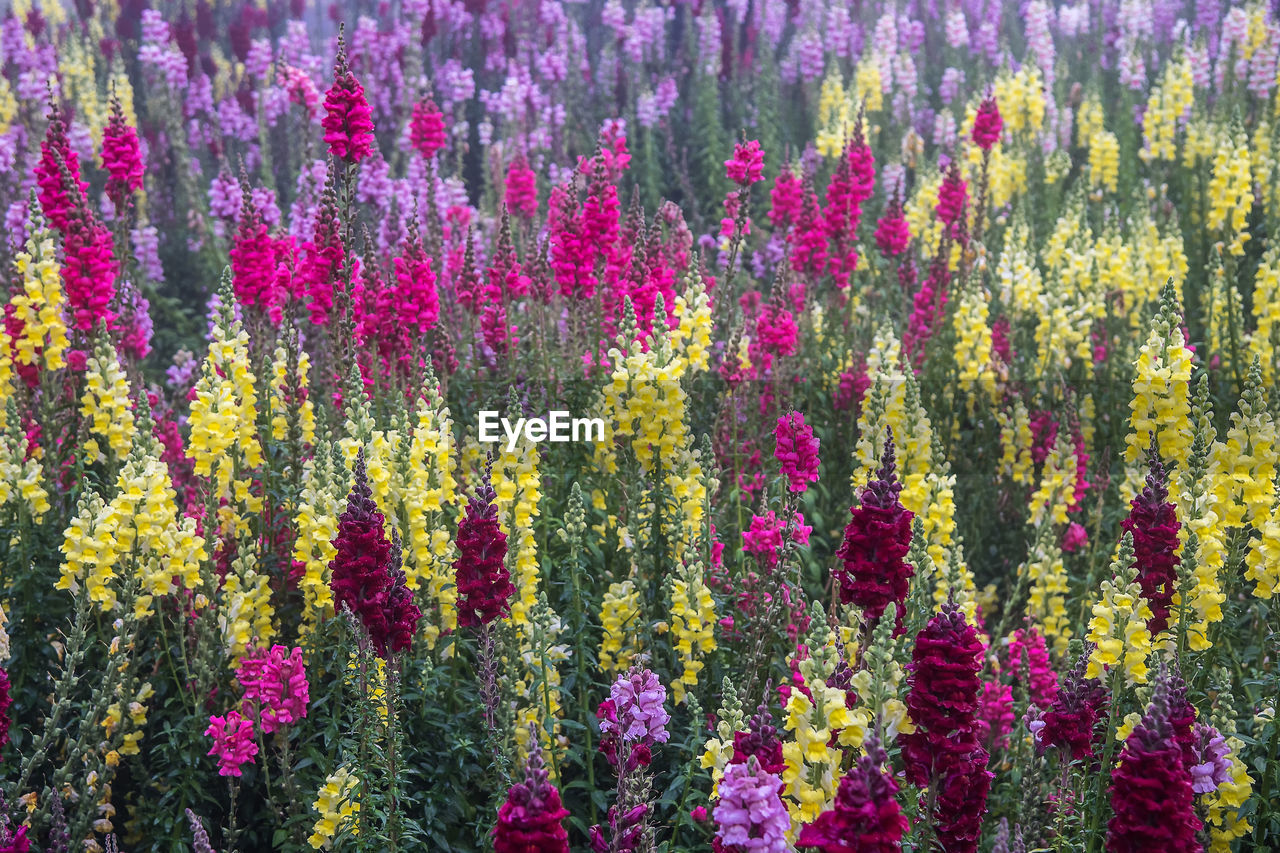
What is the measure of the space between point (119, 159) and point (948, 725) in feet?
21.3

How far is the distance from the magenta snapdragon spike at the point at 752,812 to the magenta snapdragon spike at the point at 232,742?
2245mm

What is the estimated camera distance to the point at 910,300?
33.7ft

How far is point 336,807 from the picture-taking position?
4.58 m

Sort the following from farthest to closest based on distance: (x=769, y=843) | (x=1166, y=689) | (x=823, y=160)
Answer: (x=823, y=160)
(x=1166, y=689)
(x=769, y=843)

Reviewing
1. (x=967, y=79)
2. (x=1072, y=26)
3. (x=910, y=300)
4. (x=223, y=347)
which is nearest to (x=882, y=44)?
(x=967, y=79)

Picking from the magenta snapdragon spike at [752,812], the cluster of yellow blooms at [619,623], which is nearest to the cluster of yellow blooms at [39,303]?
the cluster of yellow blooms at [619,623]

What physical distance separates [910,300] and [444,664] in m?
5.83

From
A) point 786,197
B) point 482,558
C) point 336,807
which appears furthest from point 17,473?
point 786,197

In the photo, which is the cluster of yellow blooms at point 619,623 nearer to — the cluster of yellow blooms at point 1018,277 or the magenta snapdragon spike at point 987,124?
the cluster of yellow blooms at point 1018,277

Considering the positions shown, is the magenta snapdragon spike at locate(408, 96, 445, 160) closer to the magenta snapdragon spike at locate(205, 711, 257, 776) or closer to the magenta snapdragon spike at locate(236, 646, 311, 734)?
the magenta snapdragon spike at locate(236, 646, 311, 734)

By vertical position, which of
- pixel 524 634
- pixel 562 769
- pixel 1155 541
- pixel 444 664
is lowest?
pixel 562 769

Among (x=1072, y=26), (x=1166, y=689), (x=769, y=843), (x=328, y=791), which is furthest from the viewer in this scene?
(x=1072, y=26)

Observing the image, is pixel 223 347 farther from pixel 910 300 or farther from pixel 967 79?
pixel 967 79

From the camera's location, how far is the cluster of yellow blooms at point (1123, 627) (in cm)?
439
